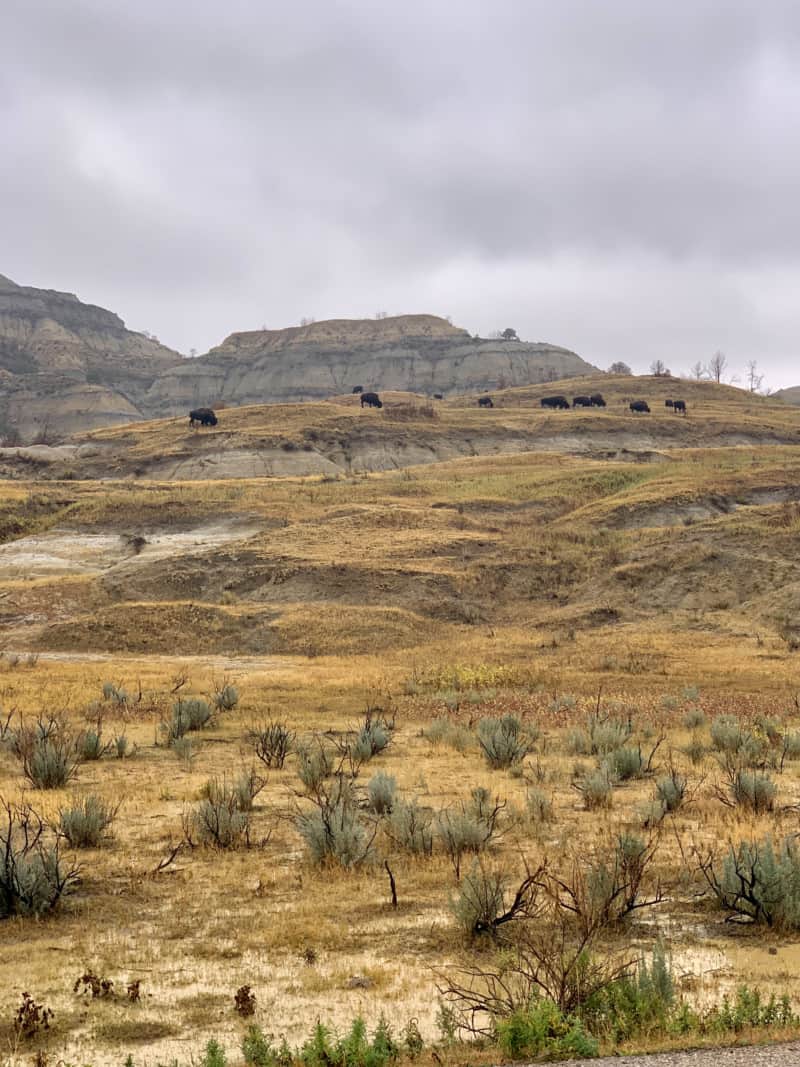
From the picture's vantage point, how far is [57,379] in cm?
15612

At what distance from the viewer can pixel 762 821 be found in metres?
10.6

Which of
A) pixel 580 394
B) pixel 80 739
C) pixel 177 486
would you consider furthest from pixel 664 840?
pixel 580 394

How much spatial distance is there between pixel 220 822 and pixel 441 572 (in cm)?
2985

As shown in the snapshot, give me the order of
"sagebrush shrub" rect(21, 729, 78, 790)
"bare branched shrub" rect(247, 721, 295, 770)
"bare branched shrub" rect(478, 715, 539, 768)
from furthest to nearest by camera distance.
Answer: "bare branched shrub" rect(247, 721, 295, 770) → "bare branched shrub" rect(478, 715, 539, 768) → "sagebrush shrub" rect(21, 729, 78, 790)

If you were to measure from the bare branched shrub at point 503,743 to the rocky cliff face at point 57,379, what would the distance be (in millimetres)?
111965

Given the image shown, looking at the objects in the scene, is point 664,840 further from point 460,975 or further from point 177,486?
point 177,486

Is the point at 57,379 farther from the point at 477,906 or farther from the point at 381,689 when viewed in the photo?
the point at 477,906

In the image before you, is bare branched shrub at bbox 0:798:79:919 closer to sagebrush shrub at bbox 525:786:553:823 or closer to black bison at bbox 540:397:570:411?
sagebrush shrub at bbox 525:786:553:823

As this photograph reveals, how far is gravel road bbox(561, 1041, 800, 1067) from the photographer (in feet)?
14.9

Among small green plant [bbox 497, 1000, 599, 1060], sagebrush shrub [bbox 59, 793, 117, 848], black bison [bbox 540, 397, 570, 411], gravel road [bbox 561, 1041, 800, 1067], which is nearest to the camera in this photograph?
gravel road [bbox 561, 1041, 800, 1067]

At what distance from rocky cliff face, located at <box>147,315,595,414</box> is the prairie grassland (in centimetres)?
9607

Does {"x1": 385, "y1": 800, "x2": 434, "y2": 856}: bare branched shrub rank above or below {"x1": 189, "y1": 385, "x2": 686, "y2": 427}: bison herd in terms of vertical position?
below

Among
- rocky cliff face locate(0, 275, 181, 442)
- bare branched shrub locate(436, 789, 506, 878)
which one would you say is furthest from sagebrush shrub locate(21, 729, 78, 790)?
rocky cliff face locate(0, 275, 181, 442)

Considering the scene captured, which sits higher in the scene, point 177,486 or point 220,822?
point 177,486
